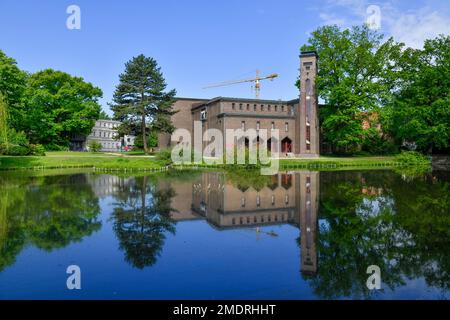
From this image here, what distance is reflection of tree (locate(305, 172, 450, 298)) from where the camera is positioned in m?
5.68

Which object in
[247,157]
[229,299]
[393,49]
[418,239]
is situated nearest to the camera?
[229,299]

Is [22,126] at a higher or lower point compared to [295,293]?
higher

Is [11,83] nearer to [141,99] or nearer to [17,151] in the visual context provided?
[17,151]

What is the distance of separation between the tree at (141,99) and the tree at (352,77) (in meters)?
21.1

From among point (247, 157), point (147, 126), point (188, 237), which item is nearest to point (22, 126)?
point (147, 126)

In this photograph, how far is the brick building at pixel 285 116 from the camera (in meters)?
47.1

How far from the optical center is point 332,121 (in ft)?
146

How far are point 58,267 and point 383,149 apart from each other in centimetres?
5572

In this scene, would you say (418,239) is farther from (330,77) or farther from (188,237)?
(330,77)

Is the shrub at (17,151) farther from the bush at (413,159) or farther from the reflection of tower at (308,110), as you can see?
the bush at (413,159)

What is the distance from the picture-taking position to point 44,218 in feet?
33.9

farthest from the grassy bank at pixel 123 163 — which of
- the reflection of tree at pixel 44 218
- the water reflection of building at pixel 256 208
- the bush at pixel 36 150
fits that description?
the water reflection of building at pixel 256 208

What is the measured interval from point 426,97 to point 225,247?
4136 cm

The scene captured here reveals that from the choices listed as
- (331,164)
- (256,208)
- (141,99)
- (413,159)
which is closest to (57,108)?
(141,99)
